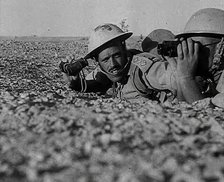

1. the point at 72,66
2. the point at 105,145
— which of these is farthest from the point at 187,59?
the point at 105,145

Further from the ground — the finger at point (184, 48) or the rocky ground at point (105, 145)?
the finger at point (184, 48)

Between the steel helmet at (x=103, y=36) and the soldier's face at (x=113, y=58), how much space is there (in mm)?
98

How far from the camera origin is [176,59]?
4066mm

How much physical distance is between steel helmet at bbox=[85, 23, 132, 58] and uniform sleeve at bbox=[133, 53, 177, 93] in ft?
1.83

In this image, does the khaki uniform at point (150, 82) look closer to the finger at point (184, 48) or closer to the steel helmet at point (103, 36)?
the finger at point (184, 48)

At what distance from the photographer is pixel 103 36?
4.77 metres

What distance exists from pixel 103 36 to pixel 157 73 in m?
1.04

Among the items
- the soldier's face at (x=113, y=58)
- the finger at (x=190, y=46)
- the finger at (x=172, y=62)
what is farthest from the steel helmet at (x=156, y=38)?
the finger at (x=190, y=46)

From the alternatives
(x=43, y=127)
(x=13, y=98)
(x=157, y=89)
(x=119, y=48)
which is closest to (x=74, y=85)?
(x=119, y=48)

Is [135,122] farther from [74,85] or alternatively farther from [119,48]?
[74,85]

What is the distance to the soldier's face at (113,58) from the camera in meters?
4.57

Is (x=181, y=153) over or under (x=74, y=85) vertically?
over

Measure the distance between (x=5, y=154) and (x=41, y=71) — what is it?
6.58 metres

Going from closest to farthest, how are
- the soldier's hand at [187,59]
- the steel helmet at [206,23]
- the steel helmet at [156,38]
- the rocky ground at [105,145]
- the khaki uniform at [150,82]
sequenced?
the rocky ground at [105,145], the soldier's hand at [187,59], the khaki uniform at [150,82], the steel helmet at [206,23], the steel helmet at [156,38]
